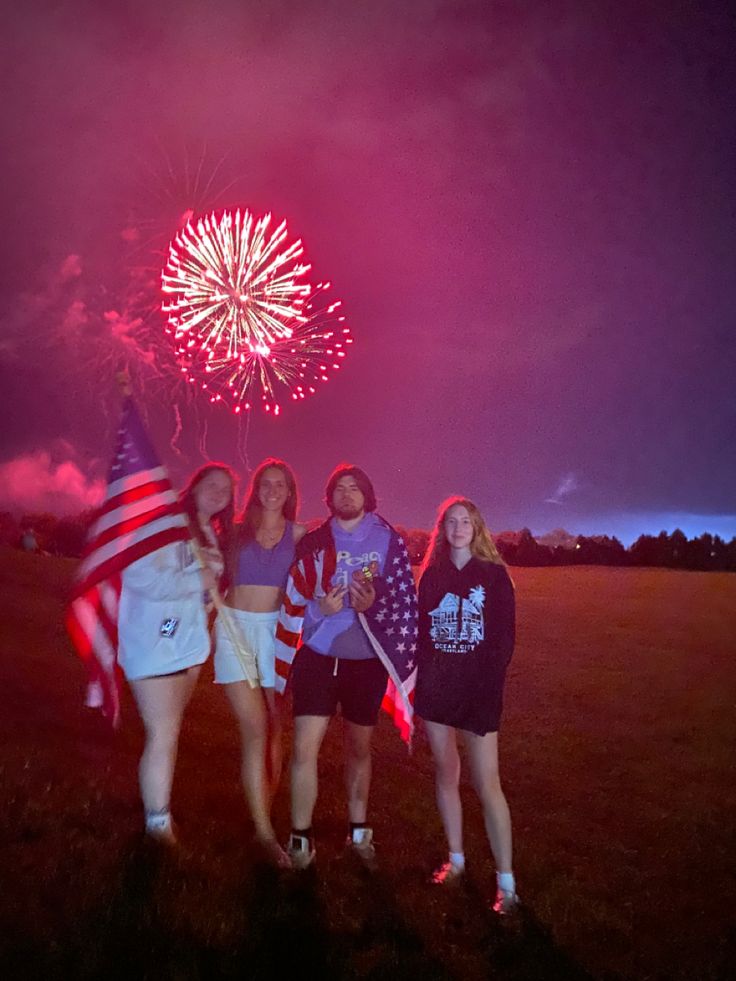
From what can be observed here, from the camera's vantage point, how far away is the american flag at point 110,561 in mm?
5469

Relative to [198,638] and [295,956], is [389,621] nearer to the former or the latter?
[198,638]

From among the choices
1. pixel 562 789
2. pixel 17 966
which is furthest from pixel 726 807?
pixel 17 966

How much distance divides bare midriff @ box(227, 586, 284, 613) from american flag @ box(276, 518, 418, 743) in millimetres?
95

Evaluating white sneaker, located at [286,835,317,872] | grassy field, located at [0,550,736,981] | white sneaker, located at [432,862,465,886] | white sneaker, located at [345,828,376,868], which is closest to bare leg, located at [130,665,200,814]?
grassy field, located at [0,550,736,981]

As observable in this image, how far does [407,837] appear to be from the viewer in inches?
249

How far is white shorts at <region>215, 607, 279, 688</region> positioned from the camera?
5.48 metres

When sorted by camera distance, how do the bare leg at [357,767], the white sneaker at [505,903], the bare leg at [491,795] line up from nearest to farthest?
the white sneaker at [505,903], the bare leg at [491,795], the bare leg at [357,767]

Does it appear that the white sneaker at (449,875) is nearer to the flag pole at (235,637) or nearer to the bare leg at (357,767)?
the bare leg at (357,767)

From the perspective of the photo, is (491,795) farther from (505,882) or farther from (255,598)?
(255,598)

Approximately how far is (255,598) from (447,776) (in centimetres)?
188

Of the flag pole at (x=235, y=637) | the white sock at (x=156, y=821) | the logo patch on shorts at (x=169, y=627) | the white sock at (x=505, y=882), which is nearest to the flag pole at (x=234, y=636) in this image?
the flag pole at (x=235, y=637)

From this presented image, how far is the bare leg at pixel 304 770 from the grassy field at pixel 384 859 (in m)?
0.40

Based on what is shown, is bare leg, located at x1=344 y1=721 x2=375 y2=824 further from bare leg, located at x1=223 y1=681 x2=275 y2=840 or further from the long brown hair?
the long brown hair

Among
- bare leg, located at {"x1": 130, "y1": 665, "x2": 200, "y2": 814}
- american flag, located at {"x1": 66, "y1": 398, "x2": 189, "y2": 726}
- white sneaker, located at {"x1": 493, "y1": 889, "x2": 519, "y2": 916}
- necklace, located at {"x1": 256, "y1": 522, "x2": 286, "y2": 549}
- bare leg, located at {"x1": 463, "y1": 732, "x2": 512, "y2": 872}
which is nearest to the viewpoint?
white sneaker, located at {"x1": 493, "y1": 889, "x2": 519, "y2": 916}
